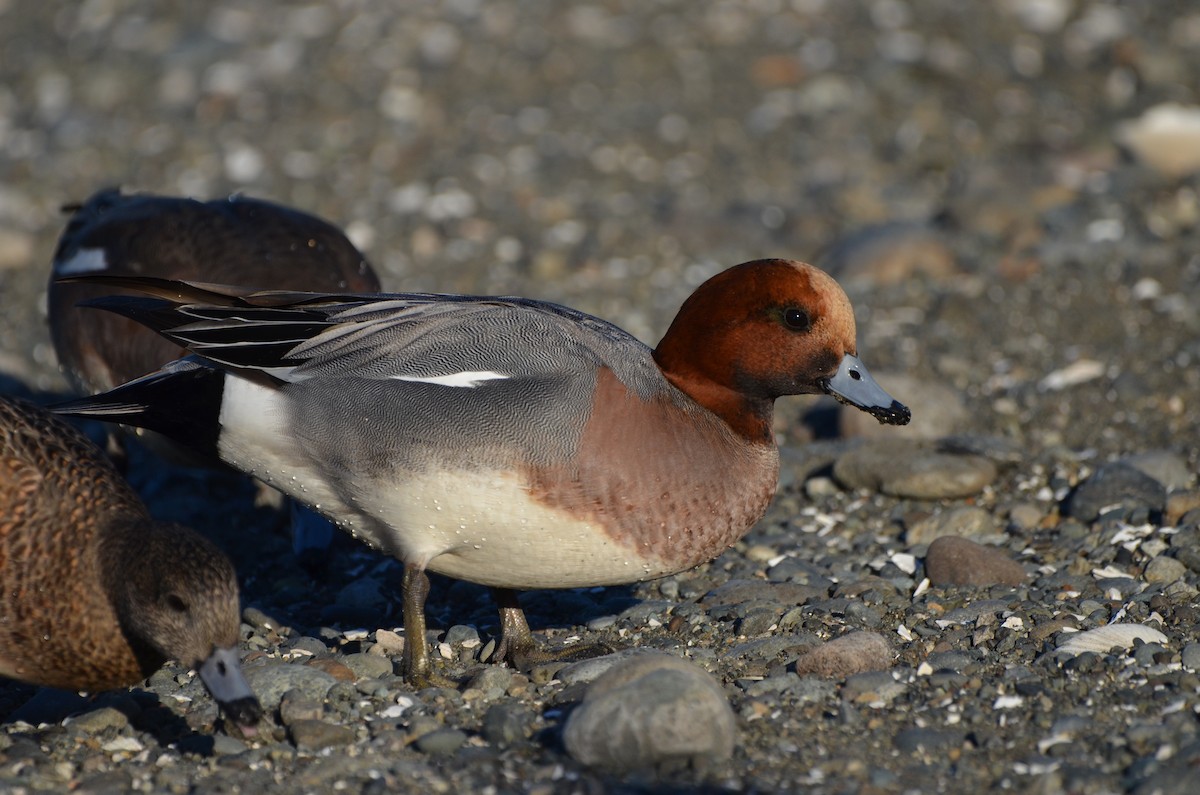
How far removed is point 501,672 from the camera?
153 inches

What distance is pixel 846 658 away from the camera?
12.5 feet

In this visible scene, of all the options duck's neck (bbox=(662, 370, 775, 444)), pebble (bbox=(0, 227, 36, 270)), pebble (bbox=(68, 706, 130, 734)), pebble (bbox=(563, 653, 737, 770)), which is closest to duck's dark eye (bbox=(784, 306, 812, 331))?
duck's neck (bbox=(662, 370, 775, 444))

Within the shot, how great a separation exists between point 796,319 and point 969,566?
120cm

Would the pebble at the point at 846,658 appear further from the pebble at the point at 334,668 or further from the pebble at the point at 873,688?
the pebble at the point at 334,668

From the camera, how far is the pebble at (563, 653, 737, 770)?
10.7ft


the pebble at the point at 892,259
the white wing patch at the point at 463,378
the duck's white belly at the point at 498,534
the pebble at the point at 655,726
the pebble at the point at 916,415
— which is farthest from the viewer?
the pebble at the point at 892,259

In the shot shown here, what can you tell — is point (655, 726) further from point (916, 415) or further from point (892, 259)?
point (892, 259)

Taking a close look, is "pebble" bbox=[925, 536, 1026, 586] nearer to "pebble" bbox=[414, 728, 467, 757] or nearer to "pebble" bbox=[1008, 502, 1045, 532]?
"pebble" bbox=[1008, 502, 1045, 532]

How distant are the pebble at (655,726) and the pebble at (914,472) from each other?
6.57ft

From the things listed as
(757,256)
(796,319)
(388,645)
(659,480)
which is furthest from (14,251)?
(796,319)

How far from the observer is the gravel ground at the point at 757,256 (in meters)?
3.49

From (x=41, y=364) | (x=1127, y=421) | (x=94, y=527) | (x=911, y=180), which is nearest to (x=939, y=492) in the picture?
(x=1127, y=421)

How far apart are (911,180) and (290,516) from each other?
183 inches

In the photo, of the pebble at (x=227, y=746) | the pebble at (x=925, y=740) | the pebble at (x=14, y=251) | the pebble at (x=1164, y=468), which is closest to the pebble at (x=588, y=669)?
the pebble at (x=925, y=740)
